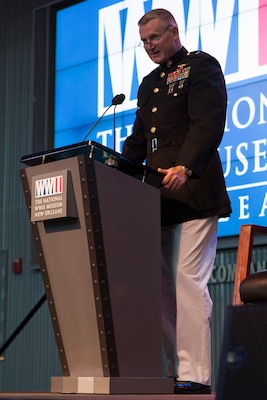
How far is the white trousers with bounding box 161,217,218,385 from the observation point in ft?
8.43

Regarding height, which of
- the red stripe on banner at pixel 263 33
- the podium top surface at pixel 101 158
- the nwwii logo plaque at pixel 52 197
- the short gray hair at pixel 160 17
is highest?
the red stripe on banner at pixel 263 33

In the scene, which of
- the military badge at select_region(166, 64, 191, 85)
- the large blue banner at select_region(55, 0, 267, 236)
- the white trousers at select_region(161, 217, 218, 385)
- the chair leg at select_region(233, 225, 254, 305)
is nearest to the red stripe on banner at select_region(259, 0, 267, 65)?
the large blue banner at select_region(55, 0, 267, 236)

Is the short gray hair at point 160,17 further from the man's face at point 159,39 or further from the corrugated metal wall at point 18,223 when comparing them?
the corrugated metal wall at point 18,223

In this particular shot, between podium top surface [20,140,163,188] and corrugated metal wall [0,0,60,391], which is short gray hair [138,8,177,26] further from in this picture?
corrugated metal wall [0,0,60,391]

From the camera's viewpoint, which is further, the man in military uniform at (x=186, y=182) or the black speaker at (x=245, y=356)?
the man in military uniform at (x=186, y=182)

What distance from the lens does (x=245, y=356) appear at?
1.30m

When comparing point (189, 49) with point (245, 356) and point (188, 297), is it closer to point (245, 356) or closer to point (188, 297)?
point (188, 297)

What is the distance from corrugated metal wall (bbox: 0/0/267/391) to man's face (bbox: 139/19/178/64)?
298cm

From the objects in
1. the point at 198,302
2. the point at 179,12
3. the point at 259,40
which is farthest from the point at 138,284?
the point at 179,12

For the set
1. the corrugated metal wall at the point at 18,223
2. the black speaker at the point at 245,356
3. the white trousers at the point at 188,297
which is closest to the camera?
the black speaker at the point at 245,356

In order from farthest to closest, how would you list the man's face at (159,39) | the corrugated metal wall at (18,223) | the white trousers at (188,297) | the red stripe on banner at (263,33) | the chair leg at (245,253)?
the corrugated metal wall at (18,223) → the red stripe on banner at (263,33) → the chair leg at (245,253) → the man's face at (159,39) → the white trousers at (188,297)

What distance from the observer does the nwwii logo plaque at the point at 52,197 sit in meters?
2.36

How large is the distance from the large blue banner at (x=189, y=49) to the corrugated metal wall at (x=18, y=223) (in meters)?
0.51

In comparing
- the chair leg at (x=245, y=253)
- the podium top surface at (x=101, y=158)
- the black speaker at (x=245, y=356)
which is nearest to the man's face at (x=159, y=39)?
the podium top surface at (x=101, y=158)
